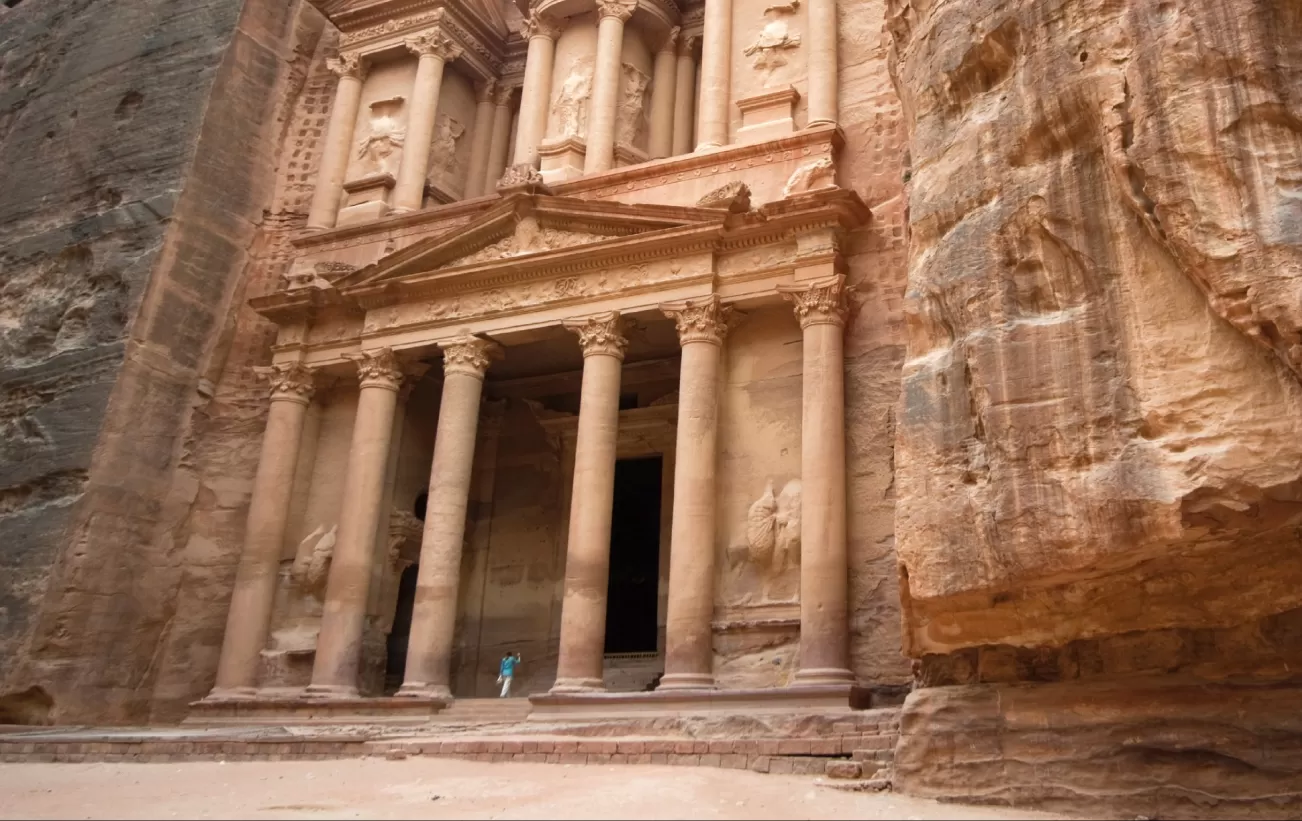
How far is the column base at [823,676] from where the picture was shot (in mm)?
12203

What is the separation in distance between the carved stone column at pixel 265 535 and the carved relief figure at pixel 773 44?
27.7 ft

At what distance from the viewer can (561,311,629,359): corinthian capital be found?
15.1m

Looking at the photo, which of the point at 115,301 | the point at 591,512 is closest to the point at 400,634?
the point at 591,512

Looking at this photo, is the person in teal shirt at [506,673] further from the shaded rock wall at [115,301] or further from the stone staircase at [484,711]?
the shaded rock wall at [115,301]

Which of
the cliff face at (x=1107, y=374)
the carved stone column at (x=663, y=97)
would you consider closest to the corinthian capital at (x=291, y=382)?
the carved stone column at (x=663, y=97)

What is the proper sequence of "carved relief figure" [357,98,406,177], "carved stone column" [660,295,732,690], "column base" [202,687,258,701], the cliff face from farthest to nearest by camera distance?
1. "carved relief figure" [357,98,406,177]
2. "column base" [202,687,258,701]
3. "carved stone column" [660,295,732,690]
4. the cliff face

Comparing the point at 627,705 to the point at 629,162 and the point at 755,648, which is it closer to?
the point at 755,648

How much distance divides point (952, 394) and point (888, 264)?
6728 millimetres

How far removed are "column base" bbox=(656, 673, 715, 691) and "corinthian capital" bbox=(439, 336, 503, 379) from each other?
5.51m

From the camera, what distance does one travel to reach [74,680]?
15.8 meters

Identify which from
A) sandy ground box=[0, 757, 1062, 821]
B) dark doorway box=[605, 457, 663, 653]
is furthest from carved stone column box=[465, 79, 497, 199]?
sandy ground box=[0, 757, 1062, 821]

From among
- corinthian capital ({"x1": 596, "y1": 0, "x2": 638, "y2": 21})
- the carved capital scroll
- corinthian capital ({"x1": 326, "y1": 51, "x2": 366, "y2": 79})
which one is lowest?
the carved capital scroll

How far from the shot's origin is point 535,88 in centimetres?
1866

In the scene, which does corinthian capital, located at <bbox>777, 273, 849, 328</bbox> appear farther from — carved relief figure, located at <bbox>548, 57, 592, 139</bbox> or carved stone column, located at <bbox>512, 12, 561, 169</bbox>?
carved relief figure, located at <bbox>548, 57, 592, 139</bbox>
